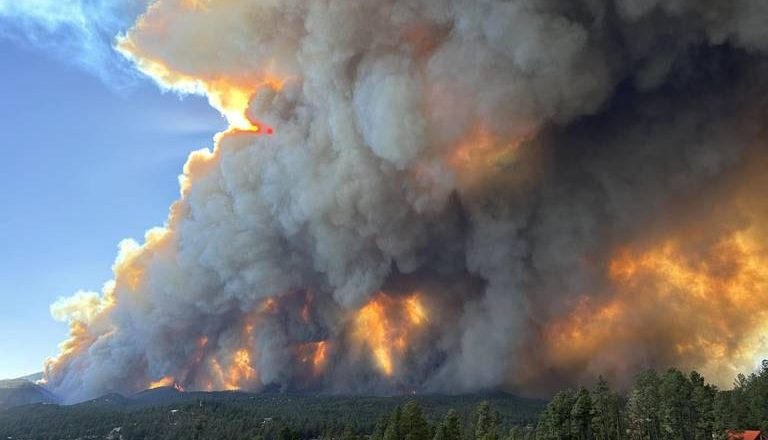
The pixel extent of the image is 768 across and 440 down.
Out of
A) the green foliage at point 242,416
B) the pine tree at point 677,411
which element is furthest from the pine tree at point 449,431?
the green foliage at point 242,416

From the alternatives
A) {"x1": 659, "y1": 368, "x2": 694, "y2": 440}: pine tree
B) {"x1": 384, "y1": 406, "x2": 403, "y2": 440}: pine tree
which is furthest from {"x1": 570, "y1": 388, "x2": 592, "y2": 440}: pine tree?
{"x1": 384, "y1": 406, "x2": 403, "y2": 440}: pine tree

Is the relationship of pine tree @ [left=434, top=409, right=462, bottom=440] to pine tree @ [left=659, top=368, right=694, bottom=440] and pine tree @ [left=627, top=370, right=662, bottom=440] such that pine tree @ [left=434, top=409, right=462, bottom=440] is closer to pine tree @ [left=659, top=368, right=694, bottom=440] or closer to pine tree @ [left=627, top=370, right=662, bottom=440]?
pine tree @ [left=627, top=370, right=662, bottom=440]

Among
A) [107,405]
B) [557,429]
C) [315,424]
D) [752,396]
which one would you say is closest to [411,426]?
[557,429]

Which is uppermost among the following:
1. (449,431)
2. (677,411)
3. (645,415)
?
(677,411)

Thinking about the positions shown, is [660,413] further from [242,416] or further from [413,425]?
[242,416]

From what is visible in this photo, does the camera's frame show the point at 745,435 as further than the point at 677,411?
No

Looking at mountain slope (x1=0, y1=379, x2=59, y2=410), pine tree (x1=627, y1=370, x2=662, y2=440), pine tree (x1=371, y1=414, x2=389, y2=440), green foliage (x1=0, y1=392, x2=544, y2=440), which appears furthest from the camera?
mountain slope (x1=0, y1=379, x2=59, y2=410)

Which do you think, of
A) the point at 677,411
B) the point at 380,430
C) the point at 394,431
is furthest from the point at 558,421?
the point at 380,430

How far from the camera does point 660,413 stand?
59.1 meters

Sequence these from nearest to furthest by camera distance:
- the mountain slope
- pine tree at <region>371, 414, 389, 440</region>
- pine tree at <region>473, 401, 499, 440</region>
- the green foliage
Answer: pine tree at <region>473, 401, 499, 440</region>, pine tree at <region>371, 414, 389, 440</region>, the green foliage, the mountain slope

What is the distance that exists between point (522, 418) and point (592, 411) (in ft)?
131

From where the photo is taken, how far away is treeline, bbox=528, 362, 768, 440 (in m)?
56.1

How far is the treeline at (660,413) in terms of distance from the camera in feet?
184

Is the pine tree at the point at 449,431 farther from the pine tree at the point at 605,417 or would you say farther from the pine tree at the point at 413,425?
the pine tree at the point at 605,417
